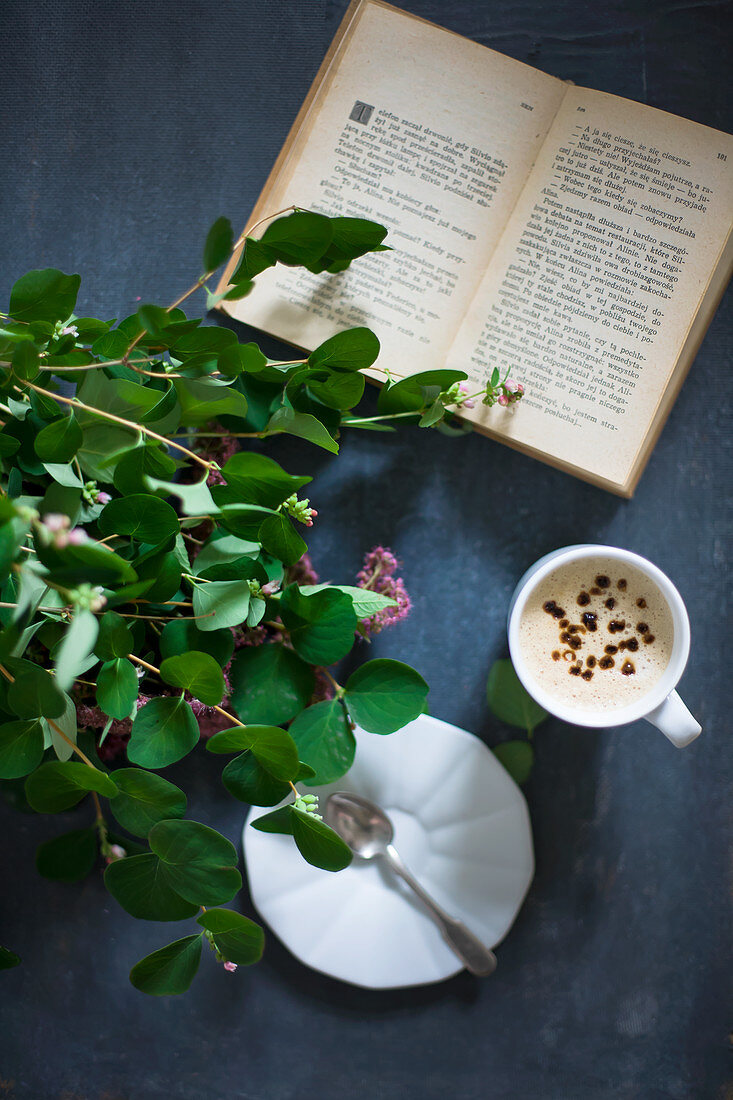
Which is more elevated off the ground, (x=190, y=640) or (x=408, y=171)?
(x=408, y=171)

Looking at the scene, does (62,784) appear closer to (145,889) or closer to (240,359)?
(145,889)

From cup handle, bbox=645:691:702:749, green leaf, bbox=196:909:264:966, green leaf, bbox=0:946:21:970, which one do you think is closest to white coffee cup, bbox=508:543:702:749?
cup handle, bbox=645:691:702:749

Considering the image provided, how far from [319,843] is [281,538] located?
0.22m

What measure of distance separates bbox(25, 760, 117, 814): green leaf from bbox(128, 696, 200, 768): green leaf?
34 millimetres

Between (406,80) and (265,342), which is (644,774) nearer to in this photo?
(265,342)

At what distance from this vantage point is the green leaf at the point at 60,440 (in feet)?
1.58

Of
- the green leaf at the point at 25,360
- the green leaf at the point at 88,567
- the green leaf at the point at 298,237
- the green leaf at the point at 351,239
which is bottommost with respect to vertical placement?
the green leaf at the point at 88,567

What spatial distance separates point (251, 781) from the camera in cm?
54

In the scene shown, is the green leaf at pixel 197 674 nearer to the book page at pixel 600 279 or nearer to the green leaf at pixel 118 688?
the green leaf at pixel 118 688

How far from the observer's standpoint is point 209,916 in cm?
53

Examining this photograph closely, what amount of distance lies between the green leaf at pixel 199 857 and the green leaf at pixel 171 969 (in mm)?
80


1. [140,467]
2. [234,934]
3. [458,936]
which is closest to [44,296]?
[140,467]

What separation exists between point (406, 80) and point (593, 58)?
0.66 feet

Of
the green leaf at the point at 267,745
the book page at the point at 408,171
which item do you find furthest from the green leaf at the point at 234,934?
the book page at the point at 408,171
